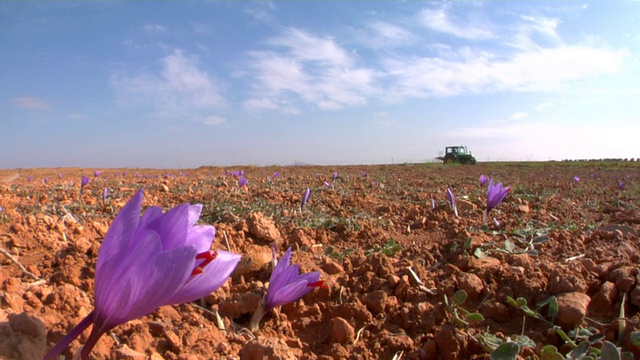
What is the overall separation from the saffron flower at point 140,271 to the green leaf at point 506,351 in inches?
38.0

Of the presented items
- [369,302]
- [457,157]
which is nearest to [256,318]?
[369,302]

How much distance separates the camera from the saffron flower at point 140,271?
0.76 metres

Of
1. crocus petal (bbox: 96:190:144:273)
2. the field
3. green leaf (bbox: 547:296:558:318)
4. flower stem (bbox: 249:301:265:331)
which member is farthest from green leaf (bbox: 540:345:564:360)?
crocus petal (bbox: 96:190:144:273)

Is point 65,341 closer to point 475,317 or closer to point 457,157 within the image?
point 475,317

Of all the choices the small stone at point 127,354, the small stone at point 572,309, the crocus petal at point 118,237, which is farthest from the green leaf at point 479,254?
the crocus petal at point 118,237

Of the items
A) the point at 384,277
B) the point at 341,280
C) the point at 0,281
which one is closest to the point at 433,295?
the point at 384,277

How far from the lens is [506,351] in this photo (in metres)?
1.38

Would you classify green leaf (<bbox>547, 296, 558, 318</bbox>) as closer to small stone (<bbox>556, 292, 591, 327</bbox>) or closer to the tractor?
small stone (<bbox>556, 292, 591, 327</bbox>)

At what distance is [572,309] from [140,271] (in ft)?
5.48

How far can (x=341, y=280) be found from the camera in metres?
2.08

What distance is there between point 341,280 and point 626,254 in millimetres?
1682

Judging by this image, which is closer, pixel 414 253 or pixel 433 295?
pixel 433 295

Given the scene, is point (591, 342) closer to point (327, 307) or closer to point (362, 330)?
point (362, 330)

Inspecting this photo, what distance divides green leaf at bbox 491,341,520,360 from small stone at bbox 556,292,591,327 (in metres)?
0.55
